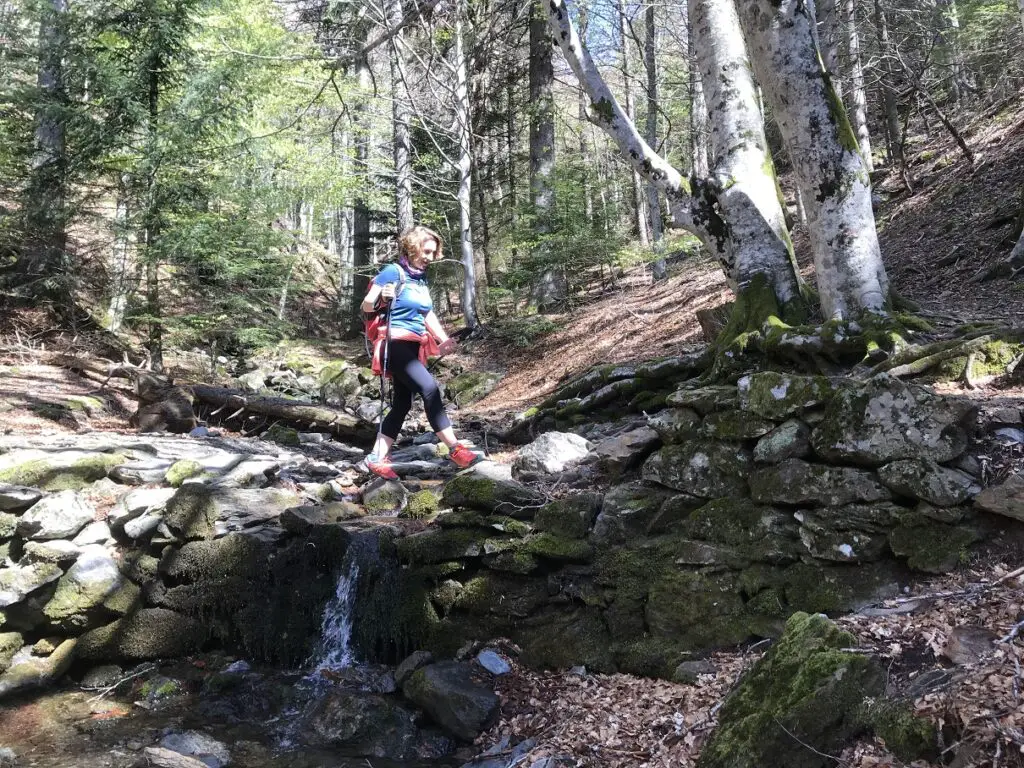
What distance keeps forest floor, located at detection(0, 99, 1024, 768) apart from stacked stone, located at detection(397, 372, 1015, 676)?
0.25m

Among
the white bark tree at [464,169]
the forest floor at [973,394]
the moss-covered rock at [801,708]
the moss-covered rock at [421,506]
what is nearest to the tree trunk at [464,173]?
the white bark tree at [464,169]

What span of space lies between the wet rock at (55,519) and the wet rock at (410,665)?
3429mm

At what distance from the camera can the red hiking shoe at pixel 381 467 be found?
20.4ft

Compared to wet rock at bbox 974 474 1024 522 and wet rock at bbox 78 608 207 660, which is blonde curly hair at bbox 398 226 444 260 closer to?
wet rock at bbox 78 608 207 660

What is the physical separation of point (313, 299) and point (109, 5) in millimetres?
11796

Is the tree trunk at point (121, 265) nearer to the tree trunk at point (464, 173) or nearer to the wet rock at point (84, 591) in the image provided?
the tree trunk at point (464, 173)

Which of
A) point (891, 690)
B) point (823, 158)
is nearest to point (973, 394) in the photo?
point (823, 158)

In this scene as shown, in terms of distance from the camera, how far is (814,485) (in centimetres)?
398

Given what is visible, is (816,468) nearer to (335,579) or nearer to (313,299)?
(335,579)

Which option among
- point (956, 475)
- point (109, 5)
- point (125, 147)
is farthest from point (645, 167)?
point (109, 5)

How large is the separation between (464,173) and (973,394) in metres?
11.5

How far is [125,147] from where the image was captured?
11.5 m

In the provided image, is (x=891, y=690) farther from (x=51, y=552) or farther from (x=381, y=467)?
(x=51, y=552)

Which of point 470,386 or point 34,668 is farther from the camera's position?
point 470,386
